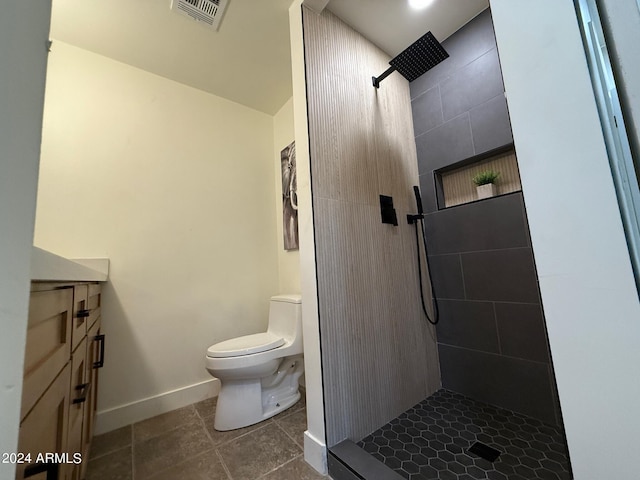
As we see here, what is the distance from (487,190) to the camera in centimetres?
154

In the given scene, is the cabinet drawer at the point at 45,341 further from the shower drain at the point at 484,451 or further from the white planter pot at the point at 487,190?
the white planter pot at the point at 487,190

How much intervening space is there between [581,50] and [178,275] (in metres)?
2.13

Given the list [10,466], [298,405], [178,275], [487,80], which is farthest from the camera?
[178,275]

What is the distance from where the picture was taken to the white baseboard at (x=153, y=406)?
1510mm

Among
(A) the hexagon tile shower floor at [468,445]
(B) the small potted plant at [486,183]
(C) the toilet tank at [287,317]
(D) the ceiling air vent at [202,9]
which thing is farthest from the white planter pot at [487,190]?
(D) the ceiling air vent at [202,9]

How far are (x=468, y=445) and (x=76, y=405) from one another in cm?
156

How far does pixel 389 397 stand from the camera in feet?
4.59

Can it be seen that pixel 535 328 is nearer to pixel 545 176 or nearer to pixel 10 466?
pixel 545 176

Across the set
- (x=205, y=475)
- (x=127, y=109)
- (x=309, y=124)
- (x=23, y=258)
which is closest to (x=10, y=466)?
(x=23, y=258)

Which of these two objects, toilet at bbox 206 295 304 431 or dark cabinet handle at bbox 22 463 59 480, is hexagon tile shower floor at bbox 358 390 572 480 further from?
dark cabinet handle at bbox 22 463 59 480

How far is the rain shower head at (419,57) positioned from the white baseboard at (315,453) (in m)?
2.08

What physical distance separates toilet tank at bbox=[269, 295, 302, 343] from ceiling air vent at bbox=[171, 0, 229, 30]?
1821mm

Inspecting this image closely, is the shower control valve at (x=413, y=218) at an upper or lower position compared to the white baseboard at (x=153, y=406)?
upper

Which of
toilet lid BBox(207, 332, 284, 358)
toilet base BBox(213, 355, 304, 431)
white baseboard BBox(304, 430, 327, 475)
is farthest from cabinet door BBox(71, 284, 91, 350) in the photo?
white baseboard BBox(304, 430, 327, 475)
